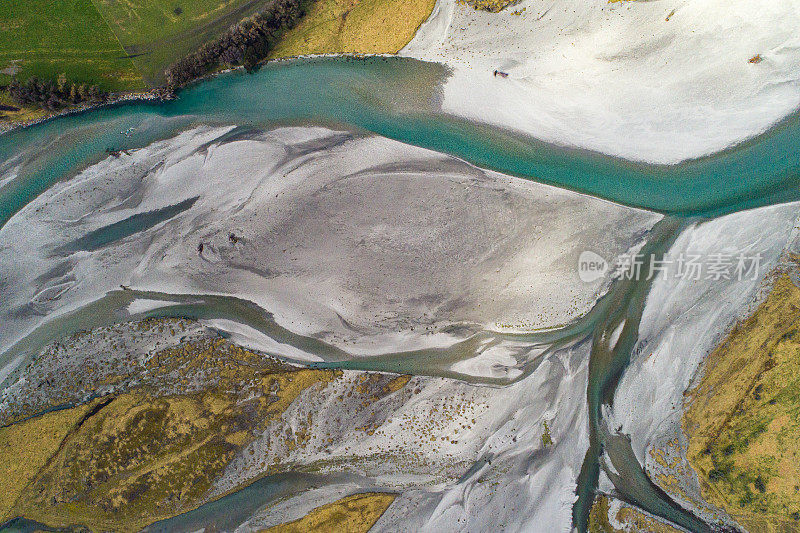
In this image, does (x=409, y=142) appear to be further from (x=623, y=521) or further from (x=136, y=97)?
(x=623, y=521)

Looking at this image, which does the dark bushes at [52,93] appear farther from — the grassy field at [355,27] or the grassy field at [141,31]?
the grassy field at [355,27]

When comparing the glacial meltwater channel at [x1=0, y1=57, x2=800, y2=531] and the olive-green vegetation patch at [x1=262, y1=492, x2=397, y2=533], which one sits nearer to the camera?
the olive-green vegetation patch at [x1=262, y1=492, x2=397, y2=533]

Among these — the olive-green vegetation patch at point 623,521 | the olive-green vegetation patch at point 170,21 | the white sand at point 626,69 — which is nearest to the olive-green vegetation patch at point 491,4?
the white sand at point 626,69

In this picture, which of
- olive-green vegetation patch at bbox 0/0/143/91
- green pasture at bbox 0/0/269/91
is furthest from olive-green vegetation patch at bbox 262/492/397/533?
olive-green vegetation patch at bbox 0/0/143/91

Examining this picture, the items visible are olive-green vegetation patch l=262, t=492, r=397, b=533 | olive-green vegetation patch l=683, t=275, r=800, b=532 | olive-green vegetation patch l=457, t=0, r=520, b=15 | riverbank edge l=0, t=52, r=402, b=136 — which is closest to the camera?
olive-green vegetation patch l=683, t=275, r=800, b=532

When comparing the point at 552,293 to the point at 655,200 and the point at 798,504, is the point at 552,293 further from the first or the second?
the point at 798,504

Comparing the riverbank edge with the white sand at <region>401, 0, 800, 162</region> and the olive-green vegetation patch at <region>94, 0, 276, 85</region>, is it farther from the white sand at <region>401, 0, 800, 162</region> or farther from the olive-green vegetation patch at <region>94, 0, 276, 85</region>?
the white sand at <region>401, 0, 800, 162</region>
